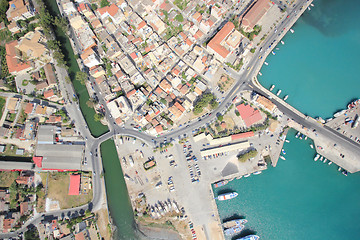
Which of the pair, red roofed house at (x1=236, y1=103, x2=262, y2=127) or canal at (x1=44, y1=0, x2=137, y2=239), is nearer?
canal at (x1=44, y1=0, x2=137, y2=239)

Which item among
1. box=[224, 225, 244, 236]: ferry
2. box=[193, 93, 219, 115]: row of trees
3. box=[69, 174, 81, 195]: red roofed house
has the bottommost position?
box=[224, 225, 244, 236]: ferry

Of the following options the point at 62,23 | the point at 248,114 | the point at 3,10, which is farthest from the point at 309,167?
the point at 3,10

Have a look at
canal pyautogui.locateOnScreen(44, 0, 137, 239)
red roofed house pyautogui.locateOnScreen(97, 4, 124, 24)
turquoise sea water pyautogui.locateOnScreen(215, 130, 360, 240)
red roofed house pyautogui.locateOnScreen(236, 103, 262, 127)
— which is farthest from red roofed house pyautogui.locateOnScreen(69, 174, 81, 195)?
red roofed house pyautogui.locateOnScreen(236, 103, 262, 127)

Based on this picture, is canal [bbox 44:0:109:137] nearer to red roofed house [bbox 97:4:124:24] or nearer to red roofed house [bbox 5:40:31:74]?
red roofed house [bbox 5:40:31:74]

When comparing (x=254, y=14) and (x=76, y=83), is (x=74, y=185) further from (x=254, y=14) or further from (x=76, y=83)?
(x=254, y=14)

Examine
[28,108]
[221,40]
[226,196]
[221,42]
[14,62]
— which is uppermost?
[14,62]

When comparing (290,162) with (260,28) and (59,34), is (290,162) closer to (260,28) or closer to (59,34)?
(260,28)
